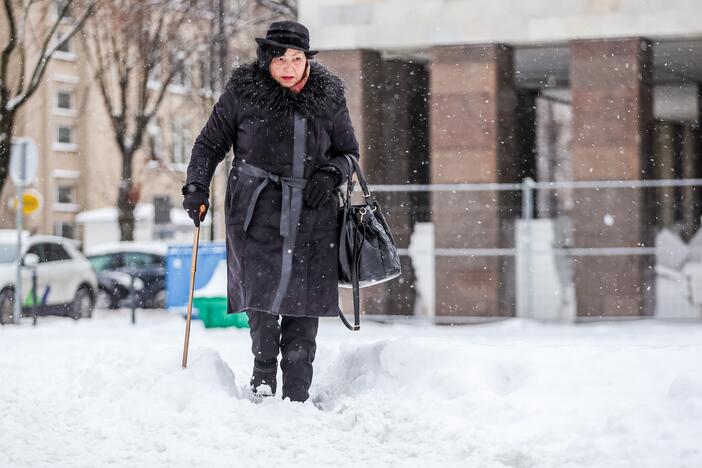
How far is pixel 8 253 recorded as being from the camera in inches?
695

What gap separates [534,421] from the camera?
17.7 ft

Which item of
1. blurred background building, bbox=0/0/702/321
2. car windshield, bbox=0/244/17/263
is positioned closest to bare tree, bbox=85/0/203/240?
car windshield, bbox=0/244/17/263

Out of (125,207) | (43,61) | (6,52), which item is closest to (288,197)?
(43,61)

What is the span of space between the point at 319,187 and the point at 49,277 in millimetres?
13389

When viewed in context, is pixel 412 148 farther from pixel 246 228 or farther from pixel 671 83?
pixel 246 228

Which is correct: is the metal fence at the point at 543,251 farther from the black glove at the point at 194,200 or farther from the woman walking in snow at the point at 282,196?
the black glove at the point at 194,200

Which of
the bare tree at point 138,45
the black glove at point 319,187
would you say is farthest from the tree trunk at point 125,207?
the black glove at point 319,187

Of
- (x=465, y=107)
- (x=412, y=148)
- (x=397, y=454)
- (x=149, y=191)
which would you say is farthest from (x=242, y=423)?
(x=149, y=191)

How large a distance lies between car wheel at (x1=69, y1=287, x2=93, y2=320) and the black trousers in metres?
A: 13.7

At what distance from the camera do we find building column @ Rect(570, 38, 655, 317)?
46.5 ft

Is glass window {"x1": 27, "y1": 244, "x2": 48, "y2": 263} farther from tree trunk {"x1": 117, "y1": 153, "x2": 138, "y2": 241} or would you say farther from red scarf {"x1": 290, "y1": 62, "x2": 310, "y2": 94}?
red scarf {"x1": 290, "y1": 62, "x2": 310, "y2": 94}

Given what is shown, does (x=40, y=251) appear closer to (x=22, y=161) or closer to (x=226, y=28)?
(x=22, y=161)

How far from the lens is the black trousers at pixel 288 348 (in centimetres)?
620

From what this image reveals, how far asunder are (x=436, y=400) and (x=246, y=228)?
4.17 feet
